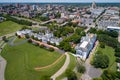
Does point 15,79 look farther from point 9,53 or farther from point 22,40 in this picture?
point 22,40

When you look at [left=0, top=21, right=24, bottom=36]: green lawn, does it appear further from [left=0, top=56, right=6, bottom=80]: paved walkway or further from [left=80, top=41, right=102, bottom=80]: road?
[left=80, top=41, right=102, bottom=80]: road

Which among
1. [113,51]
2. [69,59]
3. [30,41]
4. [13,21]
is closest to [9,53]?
[30,41]

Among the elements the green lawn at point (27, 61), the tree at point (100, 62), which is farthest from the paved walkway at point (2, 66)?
the tree at point (100, 62)

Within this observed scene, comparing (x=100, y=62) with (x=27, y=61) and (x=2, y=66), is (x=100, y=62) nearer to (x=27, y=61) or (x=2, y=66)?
(x=27, y=61)

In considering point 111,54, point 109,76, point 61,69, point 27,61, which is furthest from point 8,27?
point 109,76

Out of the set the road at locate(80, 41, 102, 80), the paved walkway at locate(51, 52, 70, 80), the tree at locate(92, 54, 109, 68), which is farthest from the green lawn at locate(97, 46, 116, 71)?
the paved walkway at locate(51, 52, 70, 80)

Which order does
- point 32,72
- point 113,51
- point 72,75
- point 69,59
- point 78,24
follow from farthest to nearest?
point 78,24, point 113,51, point 69,59, point 32,72, point 72,75
